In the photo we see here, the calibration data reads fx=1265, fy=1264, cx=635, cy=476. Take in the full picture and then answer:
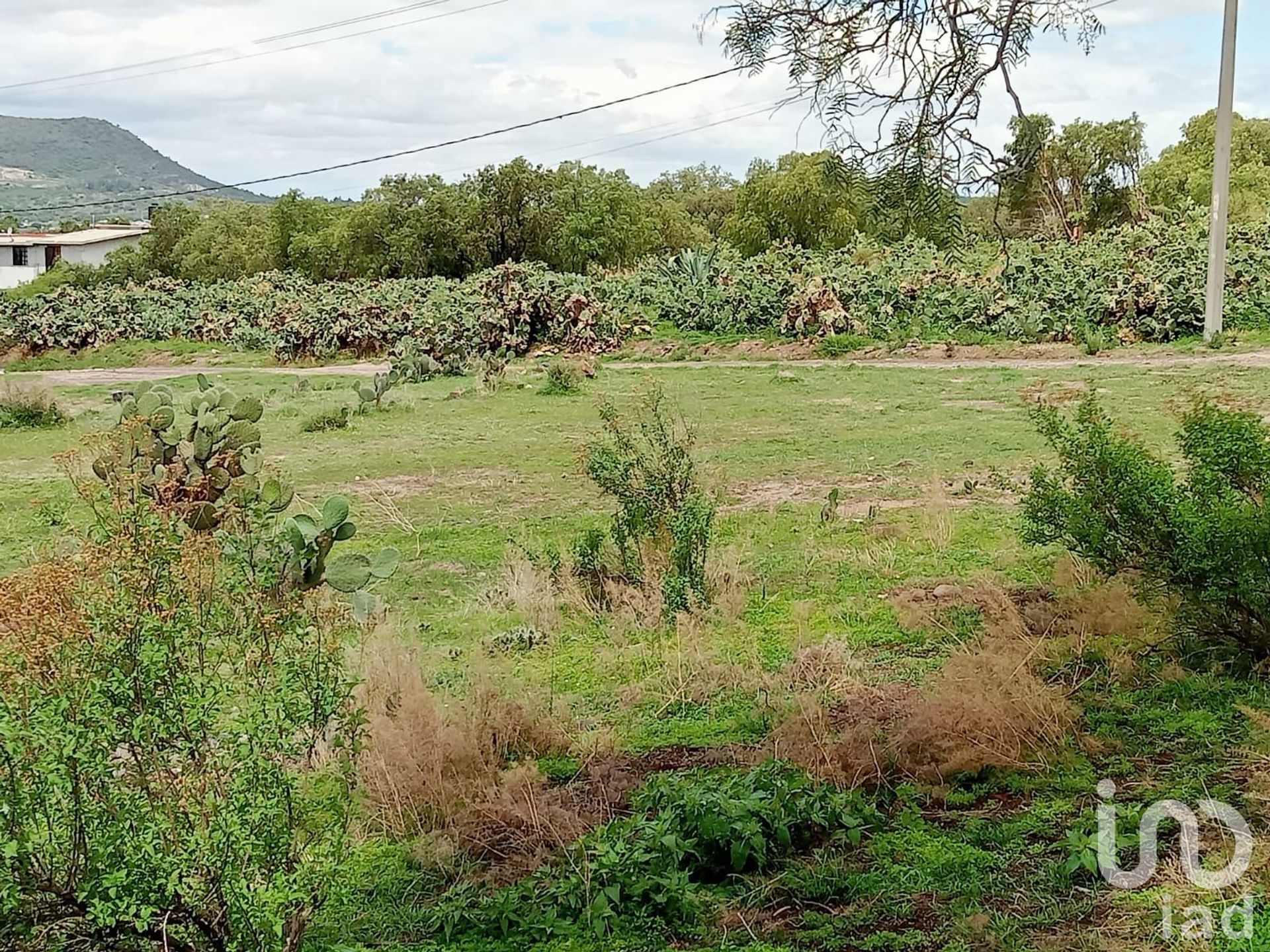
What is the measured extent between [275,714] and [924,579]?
443 centimetres

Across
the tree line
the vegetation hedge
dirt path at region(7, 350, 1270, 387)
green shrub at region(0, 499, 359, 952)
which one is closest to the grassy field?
green shrub at region(0, 499, 359, 952)

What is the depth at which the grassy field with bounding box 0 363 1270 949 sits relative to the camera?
11.3 feet

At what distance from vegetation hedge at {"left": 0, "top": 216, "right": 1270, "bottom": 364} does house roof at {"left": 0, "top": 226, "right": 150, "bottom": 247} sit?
54.7 meters

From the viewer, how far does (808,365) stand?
17.6 metres

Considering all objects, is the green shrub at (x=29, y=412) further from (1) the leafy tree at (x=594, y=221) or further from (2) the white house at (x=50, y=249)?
(2) the white house at (x=50, y=249)

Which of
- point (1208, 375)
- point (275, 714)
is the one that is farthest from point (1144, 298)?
point (275, 714)

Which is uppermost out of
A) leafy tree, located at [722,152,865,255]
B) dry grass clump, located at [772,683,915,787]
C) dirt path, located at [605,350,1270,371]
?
leafy tree, located at [722,152,865,255]

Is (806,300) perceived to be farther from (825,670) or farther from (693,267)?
(825,670)

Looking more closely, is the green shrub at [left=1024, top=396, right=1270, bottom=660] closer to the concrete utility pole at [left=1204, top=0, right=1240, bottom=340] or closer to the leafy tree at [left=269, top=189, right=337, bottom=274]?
the concrete utility pole at [left=1204, top=0, right=1240, bottom=340]

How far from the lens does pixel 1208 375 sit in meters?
13.7

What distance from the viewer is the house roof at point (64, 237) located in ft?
250

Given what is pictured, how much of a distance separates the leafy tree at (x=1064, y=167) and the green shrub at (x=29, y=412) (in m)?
11.6

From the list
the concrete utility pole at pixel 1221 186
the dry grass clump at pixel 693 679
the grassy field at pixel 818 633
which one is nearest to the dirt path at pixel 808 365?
the concrete utility pole at pixel 1221 186

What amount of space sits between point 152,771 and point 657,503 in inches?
173
